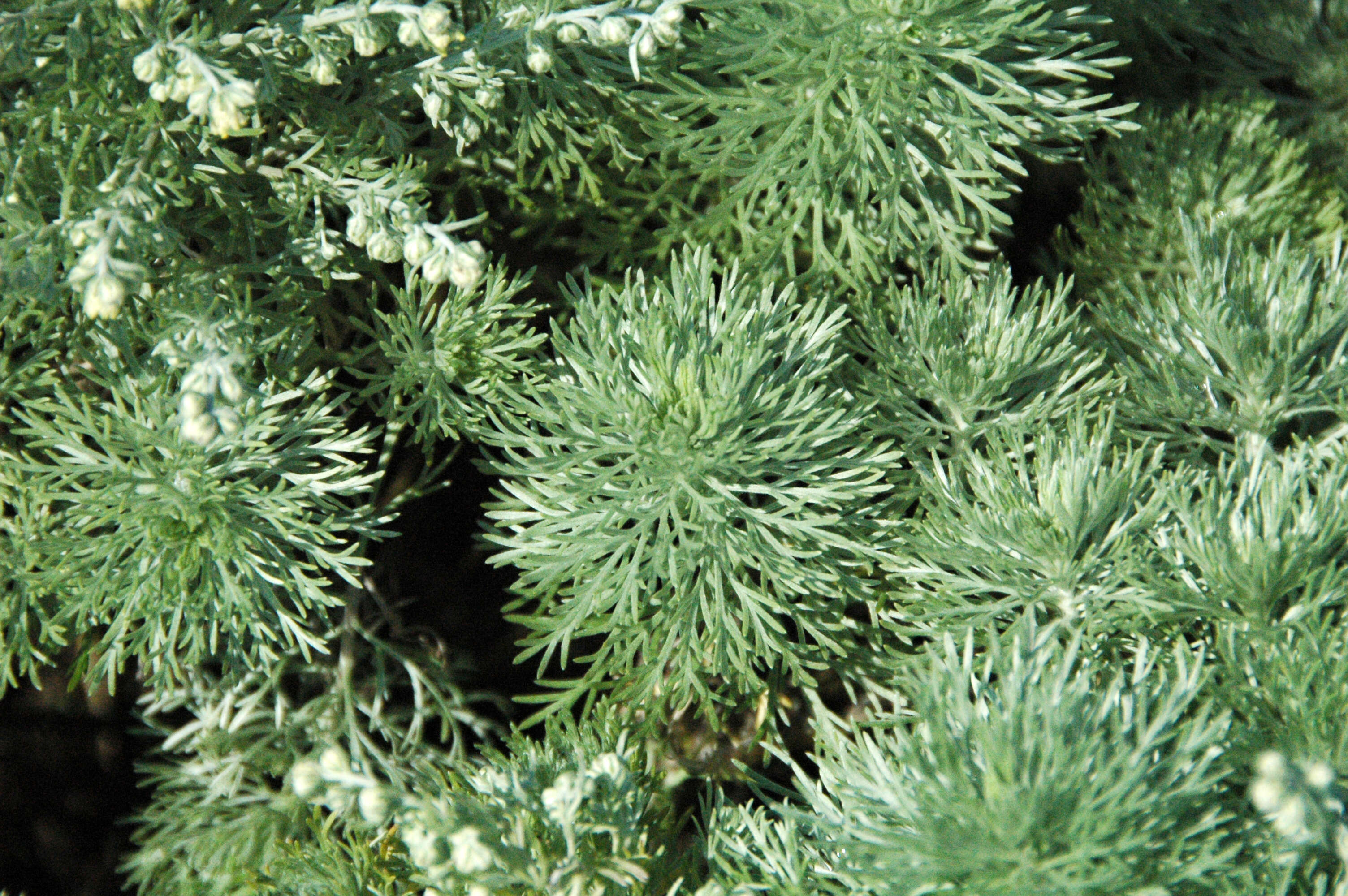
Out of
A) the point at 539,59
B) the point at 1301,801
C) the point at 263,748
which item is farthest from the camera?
the point at 263,748

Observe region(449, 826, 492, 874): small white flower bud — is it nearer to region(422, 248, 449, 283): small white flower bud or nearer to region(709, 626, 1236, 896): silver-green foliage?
region(709, 626, 1236, 896): silver-green foliage

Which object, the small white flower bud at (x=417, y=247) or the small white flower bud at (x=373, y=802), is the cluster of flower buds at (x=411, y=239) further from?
the small white flower bud at (x=373, y=802)

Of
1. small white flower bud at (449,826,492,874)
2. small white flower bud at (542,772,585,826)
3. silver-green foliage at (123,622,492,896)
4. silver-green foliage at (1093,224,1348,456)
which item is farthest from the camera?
silver-green foliage at (123,622,492,896)

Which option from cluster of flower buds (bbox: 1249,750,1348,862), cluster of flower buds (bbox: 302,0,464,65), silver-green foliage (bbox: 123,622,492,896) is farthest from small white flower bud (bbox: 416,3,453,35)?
cluster of flower buds (bbox: 1249,750,1348,862)

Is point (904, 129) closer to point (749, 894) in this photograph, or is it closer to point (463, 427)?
point (463, 427)

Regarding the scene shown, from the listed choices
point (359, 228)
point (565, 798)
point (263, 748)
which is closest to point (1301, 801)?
point (565, 798)

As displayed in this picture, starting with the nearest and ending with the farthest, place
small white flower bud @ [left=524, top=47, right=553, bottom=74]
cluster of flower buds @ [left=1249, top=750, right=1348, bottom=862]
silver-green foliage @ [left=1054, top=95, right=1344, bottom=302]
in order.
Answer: cluster of flower buds @ [left=1249, top=750, right=1348, bottom=862] → small white flower bud @ [left=524, top=47, right=553, bottom=74] → silver-green foliage @ [left=1054, top=95, right=1344, bottom=302]

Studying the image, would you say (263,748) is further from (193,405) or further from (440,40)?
→ (440,40)
